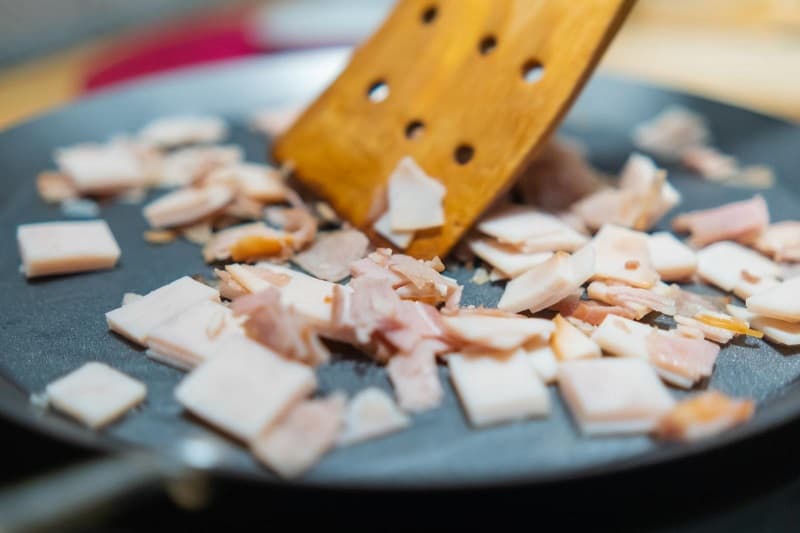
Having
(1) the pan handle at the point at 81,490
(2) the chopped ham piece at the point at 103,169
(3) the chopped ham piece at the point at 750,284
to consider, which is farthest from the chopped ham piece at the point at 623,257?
(2) the chopped ham piece at the point at 103,169

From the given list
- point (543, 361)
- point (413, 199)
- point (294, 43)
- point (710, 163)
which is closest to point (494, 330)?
point (543, 361)

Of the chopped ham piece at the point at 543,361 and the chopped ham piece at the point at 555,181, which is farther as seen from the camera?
the chopped ham piece at the point at 555,181

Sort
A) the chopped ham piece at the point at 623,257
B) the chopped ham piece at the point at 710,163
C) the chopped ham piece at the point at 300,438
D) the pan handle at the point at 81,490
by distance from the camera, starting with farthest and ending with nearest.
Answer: the chopped ham piece at the point at 710,163 → the chopped ham piece at the point at 623,257 → the chopped ham piece at the point at 300,438 → the pan handle at the point at 81,490

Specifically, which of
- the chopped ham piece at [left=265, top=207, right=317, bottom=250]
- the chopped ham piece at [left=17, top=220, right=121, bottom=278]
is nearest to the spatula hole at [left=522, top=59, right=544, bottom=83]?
the chopped ham piece at [left=265, top=207, right=317, bottom=250]

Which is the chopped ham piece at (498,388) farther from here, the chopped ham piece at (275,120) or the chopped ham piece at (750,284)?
the chopped ham piece at (275,120)

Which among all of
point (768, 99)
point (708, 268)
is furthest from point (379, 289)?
point (768, 99)

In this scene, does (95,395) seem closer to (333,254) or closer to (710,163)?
(333,254)
